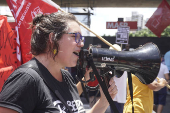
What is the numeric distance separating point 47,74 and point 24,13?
4.45 feet

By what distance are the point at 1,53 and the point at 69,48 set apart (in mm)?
1223

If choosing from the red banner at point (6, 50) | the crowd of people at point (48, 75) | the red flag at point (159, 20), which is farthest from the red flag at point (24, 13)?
the red flag at point (159, 20)

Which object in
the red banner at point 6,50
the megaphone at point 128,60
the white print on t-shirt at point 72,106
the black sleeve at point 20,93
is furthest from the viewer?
the red banner at point 6,50

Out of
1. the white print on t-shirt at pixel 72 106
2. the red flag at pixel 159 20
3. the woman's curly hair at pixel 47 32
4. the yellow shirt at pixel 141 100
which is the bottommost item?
the yellow shirt at pixel 141 100

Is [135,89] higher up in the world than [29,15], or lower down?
lower down

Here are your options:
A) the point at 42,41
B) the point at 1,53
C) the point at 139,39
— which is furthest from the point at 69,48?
the point at 139,39

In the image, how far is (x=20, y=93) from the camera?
3.14 ft

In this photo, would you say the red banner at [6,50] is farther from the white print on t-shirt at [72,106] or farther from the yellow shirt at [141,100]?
the yellow shirt at [141,100]

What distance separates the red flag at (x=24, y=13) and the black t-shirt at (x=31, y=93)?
3.87 ft

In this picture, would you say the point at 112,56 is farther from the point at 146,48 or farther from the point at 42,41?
the point at 42,41

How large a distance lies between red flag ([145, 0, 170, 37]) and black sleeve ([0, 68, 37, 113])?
23.7 ft

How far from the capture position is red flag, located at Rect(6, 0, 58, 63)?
2237 mm

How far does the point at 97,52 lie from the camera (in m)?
1.43

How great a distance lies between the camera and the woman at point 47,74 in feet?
3.17
